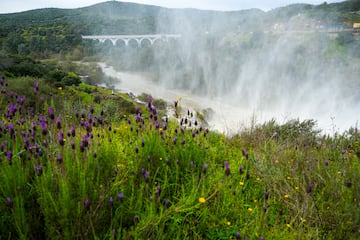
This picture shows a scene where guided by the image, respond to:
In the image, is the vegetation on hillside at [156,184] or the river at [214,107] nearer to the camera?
the vegetation on hillside at [156,184]

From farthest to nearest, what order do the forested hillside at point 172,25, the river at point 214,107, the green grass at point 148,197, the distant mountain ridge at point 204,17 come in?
the distant mountain ridge at point 204,17
the forested hillside at point 172,25
the river at point 214,107
the green grass at point 148,197

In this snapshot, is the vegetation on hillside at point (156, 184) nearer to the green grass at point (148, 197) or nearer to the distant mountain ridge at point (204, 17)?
the green grass at point (148, 197)

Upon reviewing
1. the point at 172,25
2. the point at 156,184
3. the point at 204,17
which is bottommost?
the point at 156,184

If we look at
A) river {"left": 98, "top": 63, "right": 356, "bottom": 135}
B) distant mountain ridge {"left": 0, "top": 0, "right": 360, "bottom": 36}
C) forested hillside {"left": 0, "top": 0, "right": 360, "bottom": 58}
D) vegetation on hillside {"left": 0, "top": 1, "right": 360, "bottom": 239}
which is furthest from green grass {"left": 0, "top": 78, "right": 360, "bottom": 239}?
distant mountain ridge {"left": 0, "top": 0, "right": 360, "bottom": 36}

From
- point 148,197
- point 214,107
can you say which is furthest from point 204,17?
point 148,197

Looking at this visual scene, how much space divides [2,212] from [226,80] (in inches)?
1155

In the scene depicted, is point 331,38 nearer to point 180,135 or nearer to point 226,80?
point 226,80

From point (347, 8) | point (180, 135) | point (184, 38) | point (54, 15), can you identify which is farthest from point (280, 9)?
point (54, 15)

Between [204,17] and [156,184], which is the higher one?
[204,17]

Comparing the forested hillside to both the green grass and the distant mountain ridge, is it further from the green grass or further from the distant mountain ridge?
the green grass

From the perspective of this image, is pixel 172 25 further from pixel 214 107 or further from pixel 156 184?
pixel 156 184

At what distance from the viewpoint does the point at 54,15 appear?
9769 cm

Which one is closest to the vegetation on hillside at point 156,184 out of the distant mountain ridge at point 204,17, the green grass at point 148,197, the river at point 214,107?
the green grass at point 148,197

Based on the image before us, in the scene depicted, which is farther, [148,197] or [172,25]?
[172,25]
